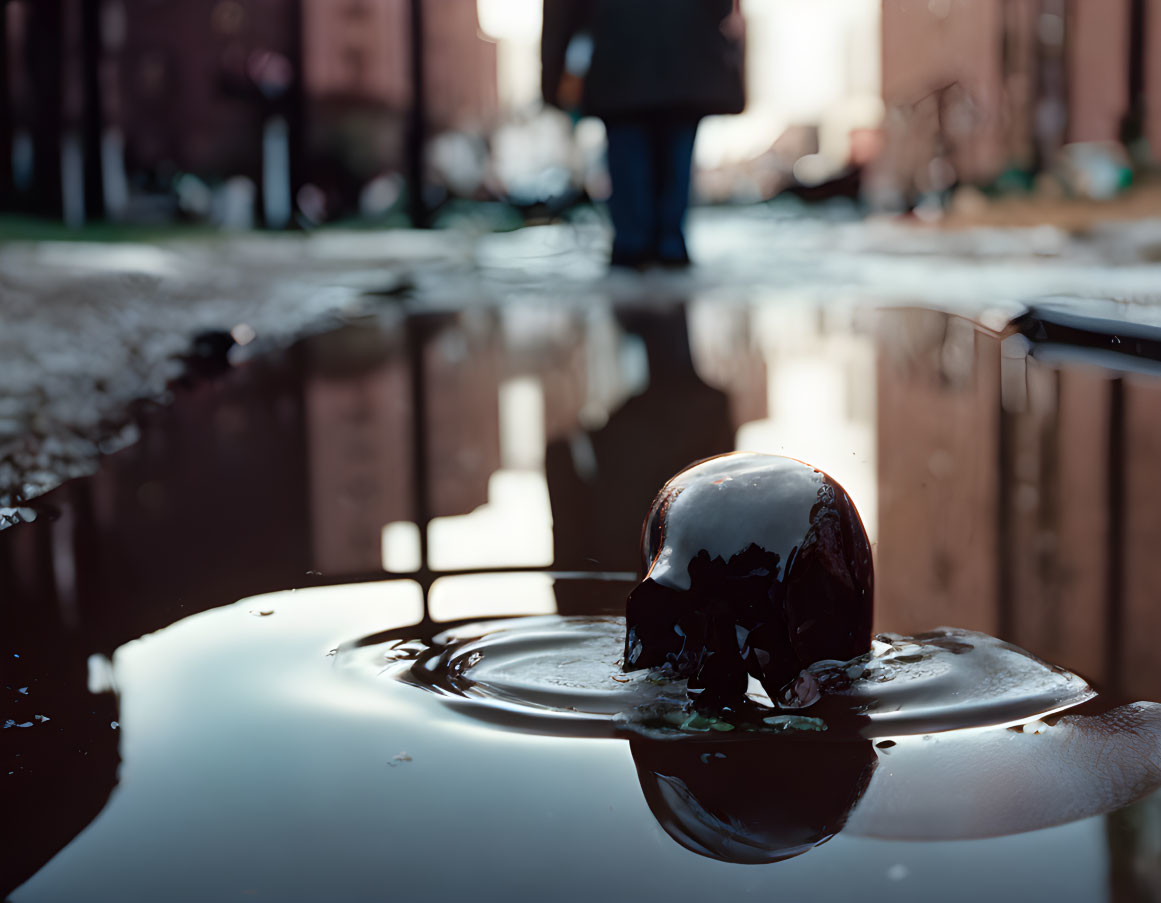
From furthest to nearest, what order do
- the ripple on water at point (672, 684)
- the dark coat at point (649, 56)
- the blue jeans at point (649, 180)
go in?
the blue jeans at point (649, 180) → the dark coat at point (649, 56) → the ripple on water at point (672, 684)

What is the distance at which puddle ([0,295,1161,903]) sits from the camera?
997 mm

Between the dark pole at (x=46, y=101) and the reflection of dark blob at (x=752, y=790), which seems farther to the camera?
the dark pole at (x=46, y=101)

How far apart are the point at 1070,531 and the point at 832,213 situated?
27.0 meters

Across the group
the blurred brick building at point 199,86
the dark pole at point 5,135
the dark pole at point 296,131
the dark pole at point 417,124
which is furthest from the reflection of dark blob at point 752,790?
the dark pole at point 296,131

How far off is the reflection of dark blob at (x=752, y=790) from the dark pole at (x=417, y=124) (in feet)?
42.9

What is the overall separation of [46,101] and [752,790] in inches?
→ 768

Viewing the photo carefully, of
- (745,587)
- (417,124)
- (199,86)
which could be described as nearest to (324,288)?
(745,587)

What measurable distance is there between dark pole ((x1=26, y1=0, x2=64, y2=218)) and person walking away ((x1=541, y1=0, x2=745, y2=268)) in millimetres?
12380

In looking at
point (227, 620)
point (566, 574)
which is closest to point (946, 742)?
point (566, 574)

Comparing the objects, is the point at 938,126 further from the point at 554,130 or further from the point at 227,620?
the point at 227,620

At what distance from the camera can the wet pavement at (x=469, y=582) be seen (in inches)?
39.2

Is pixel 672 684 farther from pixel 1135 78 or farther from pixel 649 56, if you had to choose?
pixel 1135 78

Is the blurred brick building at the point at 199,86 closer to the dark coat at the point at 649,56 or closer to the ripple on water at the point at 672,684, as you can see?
the dark coat at the point at 649,56

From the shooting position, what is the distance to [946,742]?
1.18 m
